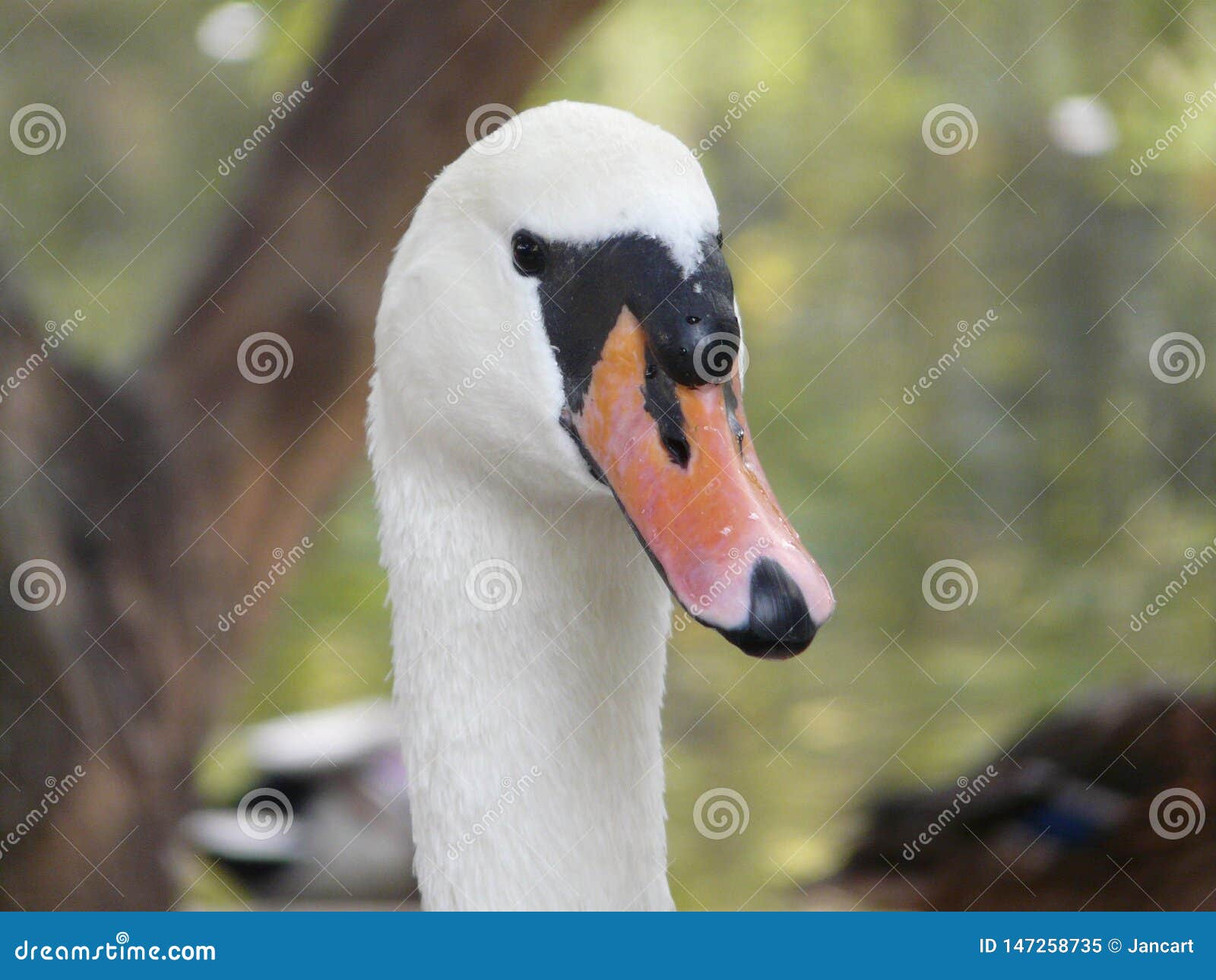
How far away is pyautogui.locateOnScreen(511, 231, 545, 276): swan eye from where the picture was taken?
3.16ft

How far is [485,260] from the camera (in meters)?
1.01

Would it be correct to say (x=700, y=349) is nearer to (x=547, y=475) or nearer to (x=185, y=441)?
(x=547, y=475)

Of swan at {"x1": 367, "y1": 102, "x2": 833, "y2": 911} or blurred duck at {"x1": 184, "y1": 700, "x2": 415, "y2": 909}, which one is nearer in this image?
swan at {"x1": 367, "y1": 102, "x2": 833, "y2": 911}

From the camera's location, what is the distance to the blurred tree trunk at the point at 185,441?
1965 mm

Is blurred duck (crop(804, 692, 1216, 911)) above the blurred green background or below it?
below

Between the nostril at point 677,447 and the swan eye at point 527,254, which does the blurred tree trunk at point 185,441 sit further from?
the nostril at point 677,447

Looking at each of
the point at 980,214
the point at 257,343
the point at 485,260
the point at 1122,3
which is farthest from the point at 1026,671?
the point at 485,260

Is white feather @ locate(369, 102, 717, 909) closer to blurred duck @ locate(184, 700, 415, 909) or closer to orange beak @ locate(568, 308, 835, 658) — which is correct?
orange beak @ locate(568, 308, 835, 658)

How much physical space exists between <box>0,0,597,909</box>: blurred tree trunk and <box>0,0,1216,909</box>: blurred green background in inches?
17.5

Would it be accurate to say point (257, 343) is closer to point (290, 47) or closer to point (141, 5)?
point (290, 47)

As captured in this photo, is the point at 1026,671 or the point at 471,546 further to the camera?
the point at 1026,671

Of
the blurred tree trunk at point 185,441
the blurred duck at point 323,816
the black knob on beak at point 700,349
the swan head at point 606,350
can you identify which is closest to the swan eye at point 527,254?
the swan head at point 606,350

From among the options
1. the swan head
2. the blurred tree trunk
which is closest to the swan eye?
the swan head

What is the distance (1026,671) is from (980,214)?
3.48 ft
